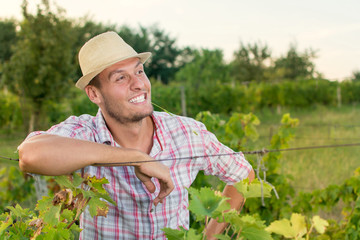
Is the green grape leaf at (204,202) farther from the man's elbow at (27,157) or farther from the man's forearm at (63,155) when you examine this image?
the man's elbow at (27,157)

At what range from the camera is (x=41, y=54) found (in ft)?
39.5

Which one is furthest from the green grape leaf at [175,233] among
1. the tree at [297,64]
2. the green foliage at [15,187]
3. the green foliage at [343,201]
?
the tree at [297,64]

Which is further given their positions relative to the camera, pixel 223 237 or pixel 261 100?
pixel 261 100

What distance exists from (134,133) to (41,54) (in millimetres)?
11079

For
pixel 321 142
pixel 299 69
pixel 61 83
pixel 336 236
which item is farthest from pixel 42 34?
pixel 299 69

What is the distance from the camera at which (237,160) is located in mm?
2002

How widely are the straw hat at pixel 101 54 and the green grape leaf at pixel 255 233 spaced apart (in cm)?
111

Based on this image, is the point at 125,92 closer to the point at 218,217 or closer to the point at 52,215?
the point at 52,215

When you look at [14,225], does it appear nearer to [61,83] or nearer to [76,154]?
[76,154]

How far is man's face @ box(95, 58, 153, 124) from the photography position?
6.06ft

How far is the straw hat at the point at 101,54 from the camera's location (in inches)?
71.8

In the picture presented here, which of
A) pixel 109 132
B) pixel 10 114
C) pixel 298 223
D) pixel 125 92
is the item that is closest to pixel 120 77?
pixel 125 92

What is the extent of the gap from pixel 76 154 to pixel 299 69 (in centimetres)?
3218

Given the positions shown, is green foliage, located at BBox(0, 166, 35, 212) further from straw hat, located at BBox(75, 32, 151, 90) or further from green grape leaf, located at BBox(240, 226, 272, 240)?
green grape leaf, located at BBox(240, 226, 272, 240)
